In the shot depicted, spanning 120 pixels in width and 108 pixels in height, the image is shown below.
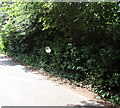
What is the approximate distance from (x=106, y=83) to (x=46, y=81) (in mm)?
2479

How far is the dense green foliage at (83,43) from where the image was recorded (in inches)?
169

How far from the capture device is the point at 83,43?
544cm

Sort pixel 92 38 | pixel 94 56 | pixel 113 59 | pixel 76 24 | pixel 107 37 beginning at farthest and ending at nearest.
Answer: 1. pixel 76 24
2. pixel 92 38
3. pixel 107 37
4. pixel 94 56
5. pixel 113 59

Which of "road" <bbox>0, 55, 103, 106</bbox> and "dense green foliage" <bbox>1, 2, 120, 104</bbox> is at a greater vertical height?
"dense green foliage" <bbox>1, 2, 120, 104</bbox>

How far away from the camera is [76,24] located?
5602mm

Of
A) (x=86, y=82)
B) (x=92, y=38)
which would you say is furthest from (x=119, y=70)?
(x=92, y=38)

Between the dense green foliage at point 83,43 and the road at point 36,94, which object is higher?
the dense green foliage at point 83,43

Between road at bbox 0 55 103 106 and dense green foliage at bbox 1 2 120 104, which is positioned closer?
road at bbox 0 55 103 106

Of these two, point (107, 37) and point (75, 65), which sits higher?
point (107, 37)

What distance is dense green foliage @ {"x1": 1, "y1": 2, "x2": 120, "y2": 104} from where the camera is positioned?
4297 mm

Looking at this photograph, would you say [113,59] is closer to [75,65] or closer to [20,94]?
[75,65]

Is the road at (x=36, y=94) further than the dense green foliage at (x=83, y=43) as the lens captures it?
No

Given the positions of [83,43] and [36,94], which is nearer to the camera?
[36,94]

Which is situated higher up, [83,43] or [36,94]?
[83,43]
